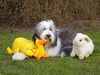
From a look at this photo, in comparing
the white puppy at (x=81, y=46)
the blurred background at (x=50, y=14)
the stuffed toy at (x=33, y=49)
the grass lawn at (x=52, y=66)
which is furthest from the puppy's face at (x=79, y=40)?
the blurred background at (x=50, y=14)

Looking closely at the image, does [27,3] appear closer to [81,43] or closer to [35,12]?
[35,12]

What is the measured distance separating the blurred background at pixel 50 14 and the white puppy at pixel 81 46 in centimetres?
347

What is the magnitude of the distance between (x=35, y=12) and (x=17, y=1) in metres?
0.64

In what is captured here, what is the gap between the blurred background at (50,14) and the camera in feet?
35.5

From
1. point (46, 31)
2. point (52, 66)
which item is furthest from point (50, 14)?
point (52, 66)

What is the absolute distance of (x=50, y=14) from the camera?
11.0m

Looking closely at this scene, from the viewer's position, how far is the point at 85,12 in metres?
11.6

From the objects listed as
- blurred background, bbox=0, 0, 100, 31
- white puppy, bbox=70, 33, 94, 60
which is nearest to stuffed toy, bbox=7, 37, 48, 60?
white puppy, bbox=70, 33, 94, 60

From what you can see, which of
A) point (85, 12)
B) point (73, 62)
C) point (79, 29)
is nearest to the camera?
point (73, 62)

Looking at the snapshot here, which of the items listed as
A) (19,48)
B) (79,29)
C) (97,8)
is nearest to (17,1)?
(79,29)

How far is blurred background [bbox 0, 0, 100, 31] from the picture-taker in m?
10.8

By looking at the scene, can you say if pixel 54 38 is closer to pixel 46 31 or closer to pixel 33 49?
pixel 46 31

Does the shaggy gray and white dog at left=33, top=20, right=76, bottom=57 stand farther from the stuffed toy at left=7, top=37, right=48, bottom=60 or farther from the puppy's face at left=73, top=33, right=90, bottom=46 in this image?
the puppy's face at left=73, top=33, right=90, bottom=46

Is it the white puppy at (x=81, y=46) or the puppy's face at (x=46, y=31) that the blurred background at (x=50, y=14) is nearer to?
the white puppy at (x=81, y=46)
